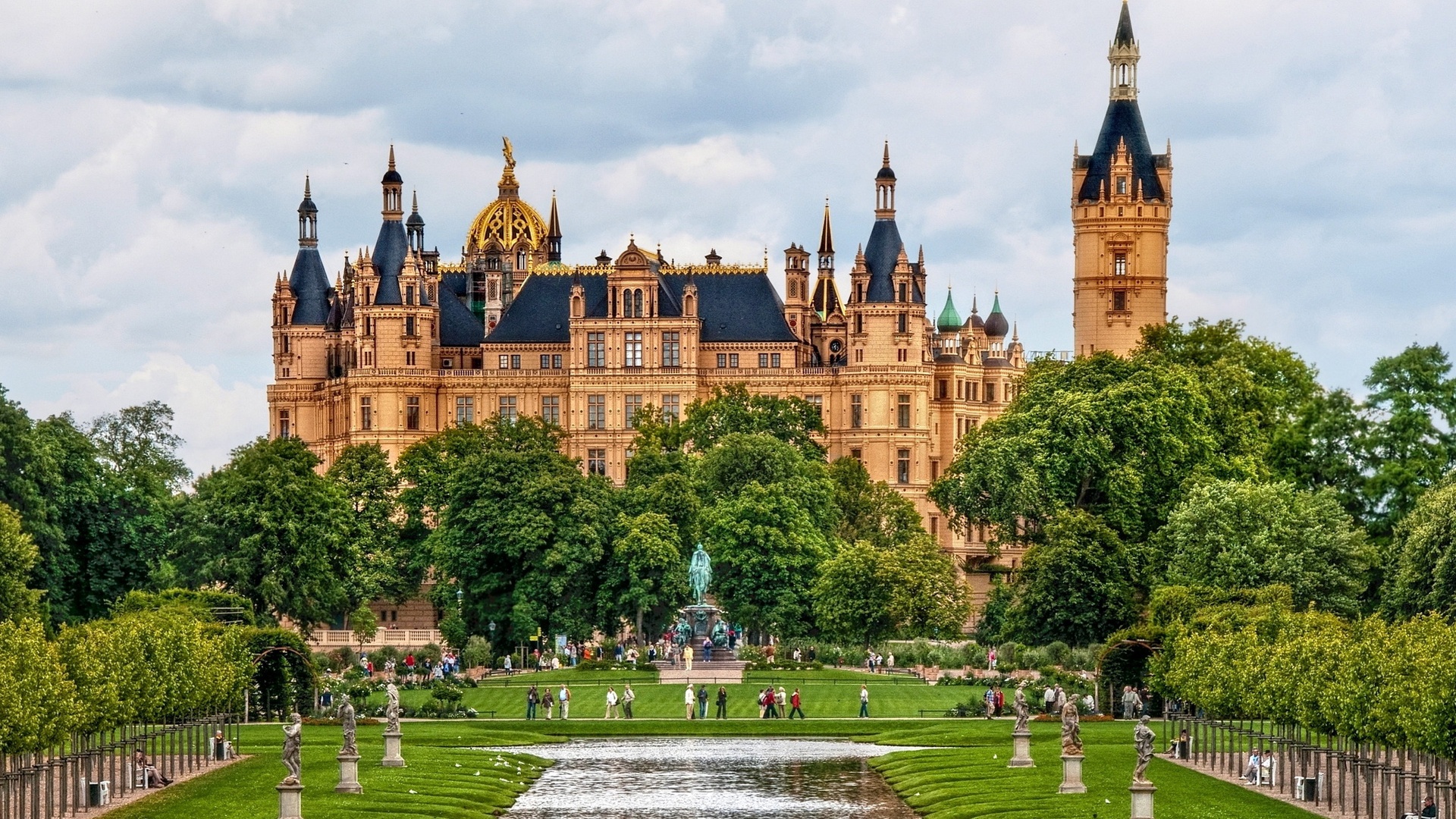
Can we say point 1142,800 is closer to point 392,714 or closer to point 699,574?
point 392,714

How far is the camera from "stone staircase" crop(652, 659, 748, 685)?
101m

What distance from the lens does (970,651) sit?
339 feet

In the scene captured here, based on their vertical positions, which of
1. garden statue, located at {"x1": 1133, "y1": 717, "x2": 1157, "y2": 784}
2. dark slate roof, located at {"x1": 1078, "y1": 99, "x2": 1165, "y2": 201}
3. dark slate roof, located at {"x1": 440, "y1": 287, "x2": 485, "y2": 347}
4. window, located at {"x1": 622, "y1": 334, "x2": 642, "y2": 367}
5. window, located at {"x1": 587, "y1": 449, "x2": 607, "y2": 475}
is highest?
dark slate roof, located at {"x1": 1078, "y1": 99, "x2": 1165, "y2": 201}

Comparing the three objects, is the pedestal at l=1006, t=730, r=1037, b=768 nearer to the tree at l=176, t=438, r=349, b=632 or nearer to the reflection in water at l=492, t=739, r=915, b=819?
the reflection in water at l=492, t=739, r=915, b=819

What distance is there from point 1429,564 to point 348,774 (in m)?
35.5

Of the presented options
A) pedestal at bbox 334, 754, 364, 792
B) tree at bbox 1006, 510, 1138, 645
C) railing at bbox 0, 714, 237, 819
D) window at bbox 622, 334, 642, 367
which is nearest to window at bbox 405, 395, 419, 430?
window at bbox 622, 334, 642, 367

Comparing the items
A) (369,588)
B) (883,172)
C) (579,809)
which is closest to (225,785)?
(579,809)

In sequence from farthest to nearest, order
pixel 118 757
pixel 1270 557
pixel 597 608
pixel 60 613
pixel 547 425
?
pixel 547 425
pixel 597 608
pixel 60 613
pixel 1270 557
pixel 118 757

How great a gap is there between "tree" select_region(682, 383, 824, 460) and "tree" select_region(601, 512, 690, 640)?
1028 inches

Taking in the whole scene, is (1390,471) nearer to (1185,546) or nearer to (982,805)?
(1185,546)

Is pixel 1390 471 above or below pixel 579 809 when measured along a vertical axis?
above

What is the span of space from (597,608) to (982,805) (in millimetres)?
54170

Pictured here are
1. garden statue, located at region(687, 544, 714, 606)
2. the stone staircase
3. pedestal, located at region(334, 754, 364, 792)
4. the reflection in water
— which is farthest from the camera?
garden statue, located at region(687, 544, 714, 606)

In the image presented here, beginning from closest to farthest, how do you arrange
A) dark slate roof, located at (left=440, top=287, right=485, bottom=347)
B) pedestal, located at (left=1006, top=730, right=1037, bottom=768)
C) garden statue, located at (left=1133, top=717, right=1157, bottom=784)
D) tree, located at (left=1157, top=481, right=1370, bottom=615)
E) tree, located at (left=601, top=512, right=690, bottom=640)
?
garden statue, located at (left=1133, top=717, right=1157, bottom=784), pedestal, located at (left=1006, top=730, right=1037, bottom=768), tree, located at (left=1157, top=481, right=1370, bottom=615), tree, located at (left=601, top=512, right=690, bottom=640), dark slate roof, located at (left=440, top=287, right=485, bottom=347)
